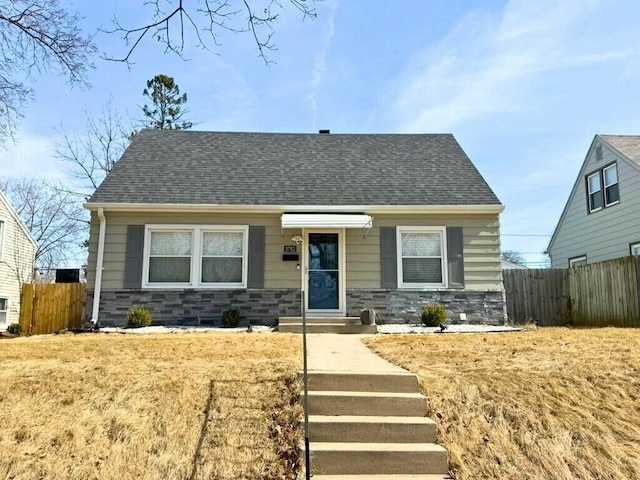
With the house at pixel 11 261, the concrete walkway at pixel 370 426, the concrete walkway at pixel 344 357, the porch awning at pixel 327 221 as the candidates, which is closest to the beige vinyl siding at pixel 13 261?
the house at pixel 11 261

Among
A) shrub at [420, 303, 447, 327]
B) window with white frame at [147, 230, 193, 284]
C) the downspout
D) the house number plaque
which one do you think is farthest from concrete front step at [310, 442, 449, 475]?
the downspout

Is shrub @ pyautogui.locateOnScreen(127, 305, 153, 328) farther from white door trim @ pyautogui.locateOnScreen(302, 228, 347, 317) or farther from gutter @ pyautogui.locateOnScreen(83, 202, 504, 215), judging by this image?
white door trim @ pyautogui.locateOnScreen(302, 228, 347, 317)

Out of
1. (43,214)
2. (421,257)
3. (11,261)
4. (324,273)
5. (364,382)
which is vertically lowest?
(364,382)

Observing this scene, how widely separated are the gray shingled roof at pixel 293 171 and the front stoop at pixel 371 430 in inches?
295

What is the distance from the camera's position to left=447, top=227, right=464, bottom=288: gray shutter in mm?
11938

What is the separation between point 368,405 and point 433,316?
6.73 metres

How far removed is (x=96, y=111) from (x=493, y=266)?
19.4 meters

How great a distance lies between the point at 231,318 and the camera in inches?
445

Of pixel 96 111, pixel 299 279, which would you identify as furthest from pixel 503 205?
pixel 96 111

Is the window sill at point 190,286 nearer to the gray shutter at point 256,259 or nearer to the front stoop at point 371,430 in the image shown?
the gray shutter at point 256,259

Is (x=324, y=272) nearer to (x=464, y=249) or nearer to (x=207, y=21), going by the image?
(x=464, y=249)

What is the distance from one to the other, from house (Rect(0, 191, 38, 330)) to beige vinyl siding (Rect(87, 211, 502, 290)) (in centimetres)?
911

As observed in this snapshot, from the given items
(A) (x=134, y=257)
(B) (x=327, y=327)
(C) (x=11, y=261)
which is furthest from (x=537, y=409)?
(C) (x=11, y=261)

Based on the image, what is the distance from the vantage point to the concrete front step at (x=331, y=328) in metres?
10.8
